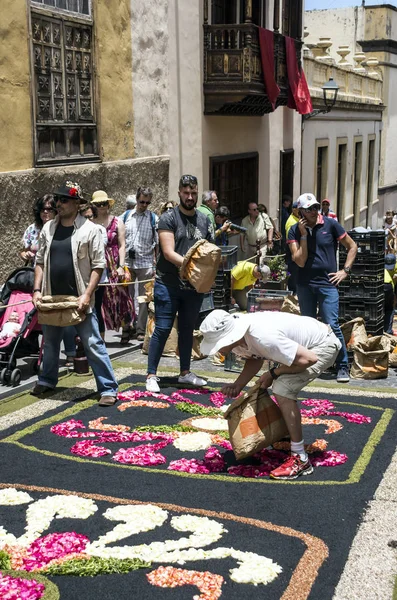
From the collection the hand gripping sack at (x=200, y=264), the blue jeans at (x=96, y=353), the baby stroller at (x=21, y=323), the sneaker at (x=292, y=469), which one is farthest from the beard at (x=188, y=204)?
the sneaker at (x=292, y=469)

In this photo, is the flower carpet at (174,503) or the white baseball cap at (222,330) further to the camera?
the white baseball cap at (222,330)

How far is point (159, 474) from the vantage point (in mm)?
5762

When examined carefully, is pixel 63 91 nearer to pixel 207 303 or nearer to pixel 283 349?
pixel 207 303

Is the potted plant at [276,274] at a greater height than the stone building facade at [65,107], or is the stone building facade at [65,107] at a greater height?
the stone building facade at [65,107]

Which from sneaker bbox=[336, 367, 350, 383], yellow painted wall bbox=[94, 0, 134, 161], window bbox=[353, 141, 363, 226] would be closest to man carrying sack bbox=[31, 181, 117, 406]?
sneaker bbox=[336, 367, 350, 383]

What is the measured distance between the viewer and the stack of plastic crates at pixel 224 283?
36.7 ft

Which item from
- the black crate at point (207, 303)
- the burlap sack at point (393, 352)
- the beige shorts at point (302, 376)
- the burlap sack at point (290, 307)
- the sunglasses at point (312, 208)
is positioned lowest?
the burlap sack at point (393, 352)

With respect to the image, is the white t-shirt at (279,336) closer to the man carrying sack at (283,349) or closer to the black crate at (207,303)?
the man carrying sack at (283,349)

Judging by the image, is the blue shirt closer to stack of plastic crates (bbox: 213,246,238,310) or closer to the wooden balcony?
stack of plastic crates (bbox: 213,246,238,310)

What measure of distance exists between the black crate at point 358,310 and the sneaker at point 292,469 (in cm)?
397

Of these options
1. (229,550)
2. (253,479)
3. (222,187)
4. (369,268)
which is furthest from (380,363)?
(222,187)

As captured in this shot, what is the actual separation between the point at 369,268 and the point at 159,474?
15.1ft

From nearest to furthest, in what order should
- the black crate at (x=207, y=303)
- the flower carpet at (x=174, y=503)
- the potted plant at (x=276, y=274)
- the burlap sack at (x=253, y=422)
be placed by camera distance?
1. the flower carpet at (x=174, y=503)
2. the burlap sack at (x=253, y=422)
3. the black crate at (x=207, y=303)
4. the potted plant at (x=276, y=274)

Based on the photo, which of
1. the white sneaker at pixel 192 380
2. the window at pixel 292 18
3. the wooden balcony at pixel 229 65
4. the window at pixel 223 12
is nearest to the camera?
the white sneaker at pixel 192 380
